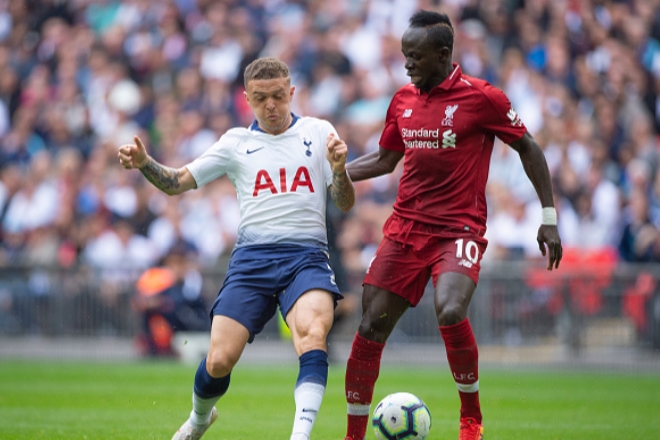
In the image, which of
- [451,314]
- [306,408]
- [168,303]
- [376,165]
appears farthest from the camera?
[168,303]

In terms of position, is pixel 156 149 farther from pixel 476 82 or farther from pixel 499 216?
pixel 476 82

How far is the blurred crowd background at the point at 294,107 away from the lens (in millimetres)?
17391

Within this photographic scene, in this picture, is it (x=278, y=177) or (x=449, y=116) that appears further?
(x=449, y=116)

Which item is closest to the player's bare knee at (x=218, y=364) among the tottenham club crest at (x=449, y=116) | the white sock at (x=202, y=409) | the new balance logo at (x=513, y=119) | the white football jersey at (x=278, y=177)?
the white sock at (x=202, y=409)

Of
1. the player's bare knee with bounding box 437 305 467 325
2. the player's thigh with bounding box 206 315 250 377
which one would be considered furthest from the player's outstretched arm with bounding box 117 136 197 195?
the player's bare knee with bounding box 437 305 467 325

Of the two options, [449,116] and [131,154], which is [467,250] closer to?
[449,116]

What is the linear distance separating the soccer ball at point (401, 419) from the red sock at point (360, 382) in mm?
112

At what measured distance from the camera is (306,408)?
684cm

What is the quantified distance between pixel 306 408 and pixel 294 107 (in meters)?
12.8

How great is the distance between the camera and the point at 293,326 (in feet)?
23.6

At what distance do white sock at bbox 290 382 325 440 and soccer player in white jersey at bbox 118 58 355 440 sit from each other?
0.31ft

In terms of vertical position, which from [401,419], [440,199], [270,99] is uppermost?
[270,99]

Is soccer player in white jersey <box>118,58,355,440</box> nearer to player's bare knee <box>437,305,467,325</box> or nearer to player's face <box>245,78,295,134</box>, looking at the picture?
player's face <box>245,78,295,134</box>

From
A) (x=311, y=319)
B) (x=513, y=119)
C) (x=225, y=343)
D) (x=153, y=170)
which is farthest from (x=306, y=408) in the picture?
(x=513, y=119)
